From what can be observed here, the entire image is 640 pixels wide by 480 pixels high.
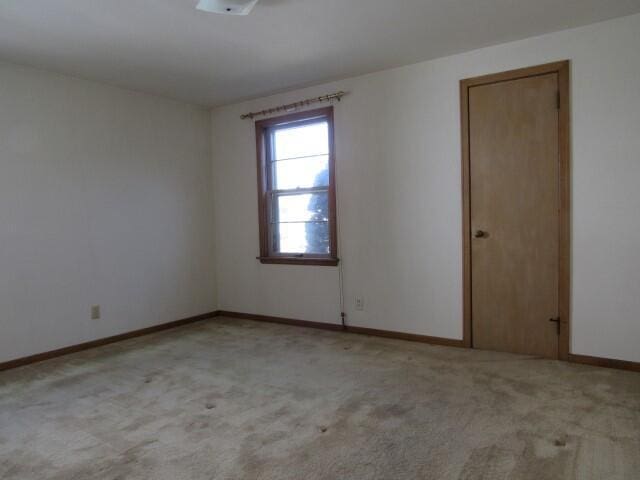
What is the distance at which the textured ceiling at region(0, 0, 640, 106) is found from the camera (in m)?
2.68

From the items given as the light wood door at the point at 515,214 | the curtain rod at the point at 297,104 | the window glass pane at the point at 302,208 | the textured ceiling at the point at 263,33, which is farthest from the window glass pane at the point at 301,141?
the light wood door at the point at 515,214

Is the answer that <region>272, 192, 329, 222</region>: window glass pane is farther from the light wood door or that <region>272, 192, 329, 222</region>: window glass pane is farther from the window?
the light wood door

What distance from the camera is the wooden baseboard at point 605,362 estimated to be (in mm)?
2971

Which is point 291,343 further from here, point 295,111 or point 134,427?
point 295,111

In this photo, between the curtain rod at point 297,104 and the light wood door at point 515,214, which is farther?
the curtain rod at point 297,104

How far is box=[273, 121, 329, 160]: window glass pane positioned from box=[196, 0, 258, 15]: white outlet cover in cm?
179

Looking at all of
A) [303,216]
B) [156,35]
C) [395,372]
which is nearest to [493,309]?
[395,372]

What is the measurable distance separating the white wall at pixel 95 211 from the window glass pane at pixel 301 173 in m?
0.92

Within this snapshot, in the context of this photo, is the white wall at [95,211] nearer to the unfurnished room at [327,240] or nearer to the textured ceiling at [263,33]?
the unfurnished room at [327,240]

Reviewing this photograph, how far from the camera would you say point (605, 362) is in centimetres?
305

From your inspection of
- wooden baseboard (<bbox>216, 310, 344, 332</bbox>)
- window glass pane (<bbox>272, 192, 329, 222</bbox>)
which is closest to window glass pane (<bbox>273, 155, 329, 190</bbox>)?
window glass pane (<bbox>272, 192, 329, 222</bbox>)

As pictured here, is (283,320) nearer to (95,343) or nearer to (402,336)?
→ (402,336)

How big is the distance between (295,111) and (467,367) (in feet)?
9.21

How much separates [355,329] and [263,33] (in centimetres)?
260
